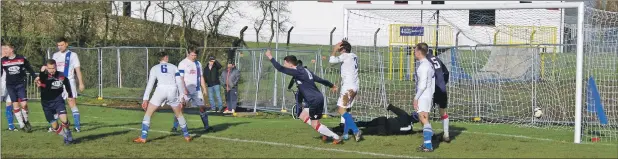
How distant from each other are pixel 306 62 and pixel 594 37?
10.3 meters

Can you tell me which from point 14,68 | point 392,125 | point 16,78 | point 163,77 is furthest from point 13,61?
point 392,125

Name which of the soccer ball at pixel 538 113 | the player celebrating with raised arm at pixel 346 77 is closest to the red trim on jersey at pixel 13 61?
the player celebrating with raised arm at pixel 346 77

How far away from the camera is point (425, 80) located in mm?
14367

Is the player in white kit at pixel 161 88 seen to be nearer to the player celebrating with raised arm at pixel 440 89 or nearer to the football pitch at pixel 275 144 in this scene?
the football pitch at pixel 275 144

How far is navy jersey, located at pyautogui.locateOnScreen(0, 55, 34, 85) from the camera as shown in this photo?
58.8ft

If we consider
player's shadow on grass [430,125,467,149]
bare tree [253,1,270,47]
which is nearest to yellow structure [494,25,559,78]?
player's shadow on grass [430,125,467,149]

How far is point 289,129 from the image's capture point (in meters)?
18.5

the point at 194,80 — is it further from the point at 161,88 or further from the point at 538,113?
the point at 538,113

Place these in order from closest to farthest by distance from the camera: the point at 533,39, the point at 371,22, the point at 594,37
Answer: the point at 594,37
the point at 371,22
the point at 533,39

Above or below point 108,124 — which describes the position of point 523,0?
above

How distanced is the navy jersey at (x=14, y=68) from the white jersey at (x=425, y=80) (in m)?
8.30

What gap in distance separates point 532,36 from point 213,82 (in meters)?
9.40

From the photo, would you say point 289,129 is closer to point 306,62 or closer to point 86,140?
point 86,140

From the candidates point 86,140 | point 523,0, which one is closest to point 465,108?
point 523,0
